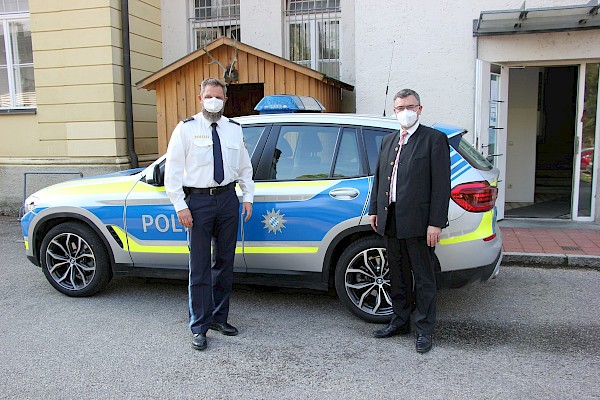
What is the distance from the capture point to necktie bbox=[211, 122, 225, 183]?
163 inches

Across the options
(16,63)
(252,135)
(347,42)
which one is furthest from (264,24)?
(252,135)

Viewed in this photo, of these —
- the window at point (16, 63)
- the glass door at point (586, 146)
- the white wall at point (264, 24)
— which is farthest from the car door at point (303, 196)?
the window at point (16, 63)

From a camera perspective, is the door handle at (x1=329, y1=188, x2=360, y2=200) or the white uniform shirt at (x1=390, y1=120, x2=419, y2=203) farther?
the door handle at (x1=329, y1=188, x2=360, y2=200)

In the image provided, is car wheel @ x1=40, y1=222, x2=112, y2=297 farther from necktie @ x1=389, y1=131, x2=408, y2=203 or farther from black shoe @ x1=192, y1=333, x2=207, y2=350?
necktie @ x1=389, y1=131, x2=408, y2=203

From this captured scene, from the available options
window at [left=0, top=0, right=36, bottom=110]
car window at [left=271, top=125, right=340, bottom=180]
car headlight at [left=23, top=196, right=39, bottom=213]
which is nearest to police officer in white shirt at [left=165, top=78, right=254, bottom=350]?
car window at [left=271, top=125, right=340, bottom=180]

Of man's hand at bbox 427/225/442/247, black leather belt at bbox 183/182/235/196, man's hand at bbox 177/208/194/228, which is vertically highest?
black leather belt at bbox 183/182/235/196

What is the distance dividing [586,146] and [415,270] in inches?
224

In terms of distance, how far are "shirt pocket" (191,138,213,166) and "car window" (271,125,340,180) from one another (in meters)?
0.82

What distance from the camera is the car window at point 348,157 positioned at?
461cm

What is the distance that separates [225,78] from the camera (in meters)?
8.54

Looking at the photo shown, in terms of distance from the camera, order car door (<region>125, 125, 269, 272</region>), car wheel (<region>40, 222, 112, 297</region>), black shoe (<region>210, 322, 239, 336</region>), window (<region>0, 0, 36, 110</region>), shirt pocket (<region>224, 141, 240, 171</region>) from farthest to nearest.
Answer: window (<region>0, 0, 36, 110</region>) < car wheel (<region>40, 222, 112, 297</region>) < car door (<region>125, 125, 269, 272</region>) < black shoe (<region>210, 322, 239, 336</region>) < shirt pocket (<region>224, 141, 240, 171</region>)

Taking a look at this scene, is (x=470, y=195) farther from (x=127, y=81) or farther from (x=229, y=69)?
(x=127, y=81)

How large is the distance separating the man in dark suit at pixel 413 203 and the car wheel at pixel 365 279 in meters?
0.25

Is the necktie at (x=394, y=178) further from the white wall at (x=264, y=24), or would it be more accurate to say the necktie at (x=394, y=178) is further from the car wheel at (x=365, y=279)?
the white wall at (x=264, y=24)
